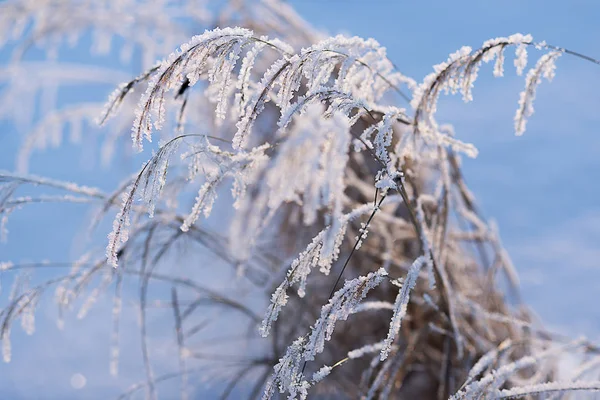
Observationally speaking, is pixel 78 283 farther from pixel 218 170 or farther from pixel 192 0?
pixel 192 0

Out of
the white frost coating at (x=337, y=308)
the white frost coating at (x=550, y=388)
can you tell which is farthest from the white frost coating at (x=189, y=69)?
the white frost coating at (x=550, y=388)

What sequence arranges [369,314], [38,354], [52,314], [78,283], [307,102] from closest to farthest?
[307,102] < [78,283] < [369,314] < [38,354] < [52,314]

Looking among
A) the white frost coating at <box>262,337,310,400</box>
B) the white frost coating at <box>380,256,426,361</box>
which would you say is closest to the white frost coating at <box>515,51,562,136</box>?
the white frost coating at <box>380,256,426,361</box>

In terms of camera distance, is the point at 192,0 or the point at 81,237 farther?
the point at 192,0

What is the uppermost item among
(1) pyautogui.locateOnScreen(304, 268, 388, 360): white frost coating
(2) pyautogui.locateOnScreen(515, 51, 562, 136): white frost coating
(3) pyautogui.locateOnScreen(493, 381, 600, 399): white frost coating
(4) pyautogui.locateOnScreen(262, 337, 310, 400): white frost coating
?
(2) pyautogui.locateOnScreen(515, 51, 562, 136): white frost coating

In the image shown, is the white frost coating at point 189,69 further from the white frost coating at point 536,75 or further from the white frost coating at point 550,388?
the white frost coating at point 550,388

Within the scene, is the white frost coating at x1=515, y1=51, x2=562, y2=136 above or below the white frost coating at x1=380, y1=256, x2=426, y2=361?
above

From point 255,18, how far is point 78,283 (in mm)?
1071

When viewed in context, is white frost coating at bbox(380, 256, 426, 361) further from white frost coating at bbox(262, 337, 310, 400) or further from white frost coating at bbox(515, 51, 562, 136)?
white frost coating at bbox(515, 51, 562, 136)

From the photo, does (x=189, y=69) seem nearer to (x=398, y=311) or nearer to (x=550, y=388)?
(x=398, y=311)

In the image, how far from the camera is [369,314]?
1663 mm

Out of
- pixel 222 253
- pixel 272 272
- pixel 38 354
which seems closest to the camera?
pixel 222 253

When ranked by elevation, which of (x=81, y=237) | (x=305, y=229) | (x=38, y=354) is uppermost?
(x=38, y=354)

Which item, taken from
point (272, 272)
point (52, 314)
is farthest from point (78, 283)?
point (52, 314)
